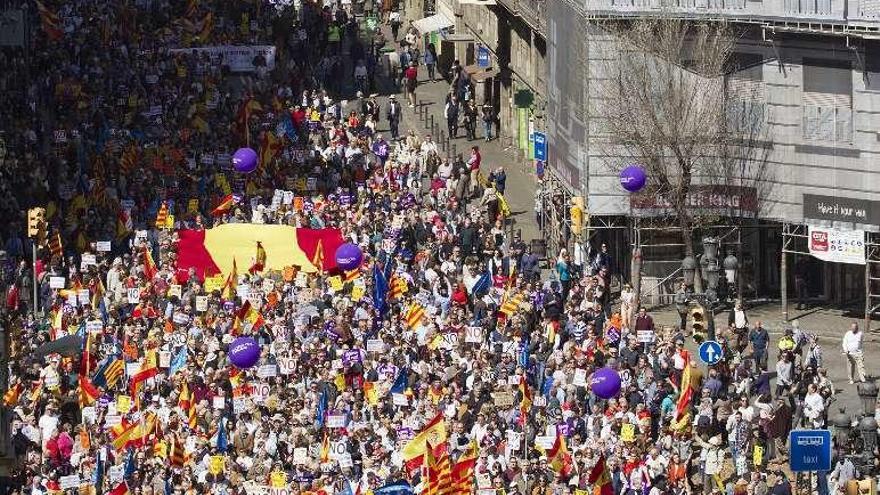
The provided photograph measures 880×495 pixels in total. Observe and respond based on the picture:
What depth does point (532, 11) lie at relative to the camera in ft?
264

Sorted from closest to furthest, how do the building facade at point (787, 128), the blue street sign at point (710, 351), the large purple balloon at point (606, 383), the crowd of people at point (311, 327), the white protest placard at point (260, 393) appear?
the crowd of people at point (311, 327)
the blue street sign at point (710, 351)
the large purple balloon at point (606, 383)
the white protest placard at point (260, 393)
the building facade at point (787, 128)

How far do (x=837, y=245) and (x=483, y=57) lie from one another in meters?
23.3

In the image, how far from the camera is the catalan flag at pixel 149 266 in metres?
67.8

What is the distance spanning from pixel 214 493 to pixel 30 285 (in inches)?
605

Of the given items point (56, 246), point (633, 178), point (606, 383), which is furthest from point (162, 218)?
point (606, 383)

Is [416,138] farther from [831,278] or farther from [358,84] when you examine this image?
[831,278]

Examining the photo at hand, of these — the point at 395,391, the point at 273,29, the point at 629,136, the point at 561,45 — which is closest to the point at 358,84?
the point at 273,29

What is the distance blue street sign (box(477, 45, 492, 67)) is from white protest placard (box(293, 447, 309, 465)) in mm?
32949

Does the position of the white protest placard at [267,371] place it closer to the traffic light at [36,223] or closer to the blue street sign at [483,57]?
the traffic light at [36,223]

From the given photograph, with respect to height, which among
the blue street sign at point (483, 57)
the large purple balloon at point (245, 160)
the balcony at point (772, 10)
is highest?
the balcony at point (772, 10)

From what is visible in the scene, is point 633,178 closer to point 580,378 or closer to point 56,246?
point 580,378

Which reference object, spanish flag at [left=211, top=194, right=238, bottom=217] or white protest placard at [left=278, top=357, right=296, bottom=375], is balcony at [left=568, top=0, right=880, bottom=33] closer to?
spanish flag at [left=211, top=194, right=238, bottom=217]

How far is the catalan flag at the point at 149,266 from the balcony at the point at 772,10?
34.4 ft

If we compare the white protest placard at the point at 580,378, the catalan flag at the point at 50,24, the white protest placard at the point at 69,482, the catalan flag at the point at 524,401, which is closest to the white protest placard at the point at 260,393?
the white protest placard at the point at 69,482
